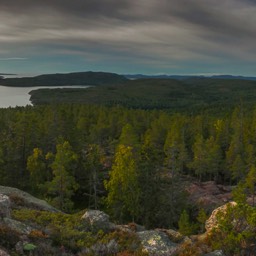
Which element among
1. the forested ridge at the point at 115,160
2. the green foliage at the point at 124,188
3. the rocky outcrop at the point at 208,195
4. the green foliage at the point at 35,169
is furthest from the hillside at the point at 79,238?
the green foliage at the point at 35,169

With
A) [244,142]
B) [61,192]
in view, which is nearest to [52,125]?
[61,192]

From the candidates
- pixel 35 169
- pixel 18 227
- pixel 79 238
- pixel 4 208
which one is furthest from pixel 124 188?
pixel 18 227

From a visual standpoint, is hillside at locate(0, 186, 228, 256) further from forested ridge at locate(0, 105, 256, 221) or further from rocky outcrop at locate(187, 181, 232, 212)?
rocky outcrop at locate(187, 181, 232, 212)

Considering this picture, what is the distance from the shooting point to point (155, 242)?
15484mm

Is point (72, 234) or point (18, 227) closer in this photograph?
point (18, 227)

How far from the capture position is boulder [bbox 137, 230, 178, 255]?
14305 millimetres

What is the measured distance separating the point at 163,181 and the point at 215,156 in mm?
27288

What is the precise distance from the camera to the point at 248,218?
44.2 feet

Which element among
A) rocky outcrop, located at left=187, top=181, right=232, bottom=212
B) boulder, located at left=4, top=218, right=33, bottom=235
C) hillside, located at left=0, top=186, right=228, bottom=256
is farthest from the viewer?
rocky outcrop, located at left=187, top=181, right=232, bottom=212

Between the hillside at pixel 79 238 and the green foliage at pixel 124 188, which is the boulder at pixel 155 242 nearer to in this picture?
the hillside at pixel 79 238

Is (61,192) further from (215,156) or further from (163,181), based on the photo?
(215,156)

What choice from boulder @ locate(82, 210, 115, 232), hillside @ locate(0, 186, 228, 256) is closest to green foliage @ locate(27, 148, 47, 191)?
hillside @ locate(0, 186, 228, 256)

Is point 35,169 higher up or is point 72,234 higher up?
point 72,234

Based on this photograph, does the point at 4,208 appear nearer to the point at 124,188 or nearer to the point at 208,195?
the point at 124,188
